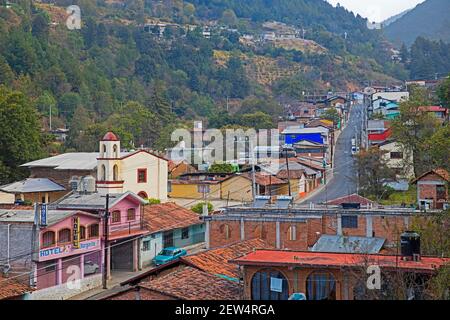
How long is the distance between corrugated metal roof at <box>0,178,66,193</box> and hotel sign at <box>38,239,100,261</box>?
883cm

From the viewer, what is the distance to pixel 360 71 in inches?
3954

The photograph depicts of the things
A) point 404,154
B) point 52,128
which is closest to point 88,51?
point 52,128

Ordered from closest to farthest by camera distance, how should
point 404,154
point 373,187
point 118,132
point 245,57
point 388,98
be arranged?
point 373,187 → point 404,154 → point 118,132 → point 388,98 → point 245,57

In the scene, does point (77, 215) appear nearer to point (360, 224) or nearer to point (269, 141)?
point (360, 224)

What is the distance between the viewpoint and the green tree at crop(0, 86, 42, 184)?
32406 millimetres

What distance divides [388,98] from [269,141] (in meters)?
18.3

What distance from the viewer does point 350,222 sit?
19.4m

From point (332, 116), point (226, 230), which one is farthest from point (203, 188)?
point (332, 116)

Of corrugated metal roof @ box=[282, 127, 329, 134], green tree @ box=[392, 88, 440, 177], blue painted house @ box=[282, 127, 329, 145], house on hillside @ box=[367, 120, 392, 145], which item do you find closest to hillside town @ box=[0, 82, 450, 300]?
green tree @ box=[392, 88, 440, 177]

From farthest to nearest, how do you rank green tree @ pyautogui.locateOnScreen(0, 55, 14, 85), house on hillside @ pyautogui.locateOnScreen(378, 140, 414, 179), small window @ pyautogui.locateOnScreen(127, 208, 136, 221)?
1. green tree @ pyautogui.locateOnScreen(0, 55, 14, 85)
2. house on hillside @ pyautogui.locateOnScreen(378, 140, 414, 179)
3. small window @ pyautogui.locateOnScreen(127, 208, 136, 221)

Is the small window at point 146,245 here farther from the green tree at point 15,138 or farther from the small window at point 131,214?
the green tree at point 15,138

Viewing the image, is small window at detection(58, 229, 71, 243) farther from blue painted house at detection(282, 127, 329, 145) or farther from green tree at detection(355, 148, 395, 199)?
blue painted house at detection(282, 127, 329, 145)

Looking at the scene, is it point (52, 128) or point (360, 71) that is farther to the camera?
point (360, 71)

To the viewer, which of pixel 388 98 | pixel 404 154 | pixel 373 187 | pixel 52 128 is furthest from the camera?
pixel 388 98
